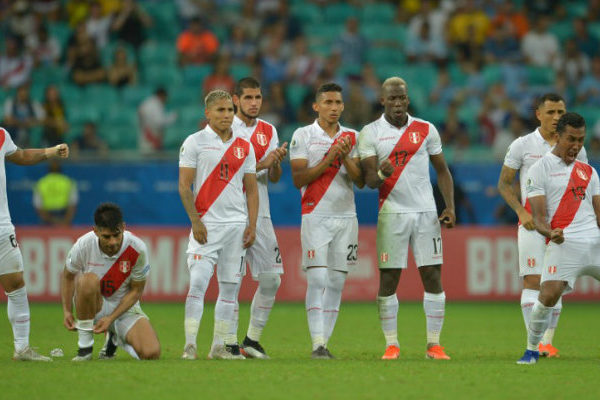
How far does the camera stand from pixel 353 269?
17766 mm

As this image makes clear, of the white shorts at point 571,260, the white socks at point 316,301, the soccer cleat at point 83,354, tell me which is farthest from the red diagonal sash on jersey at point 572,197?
the soccer cleat at point 83,354

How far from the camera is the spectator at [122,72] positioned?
2116 centimetres

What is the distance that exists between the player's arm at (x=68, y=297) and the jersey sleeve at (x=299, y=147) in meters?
2.49

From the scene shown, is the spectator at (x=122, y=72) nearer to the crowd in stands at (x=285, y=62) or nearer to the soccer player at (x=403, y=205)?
the crowd in stands at (x=285, y=62)

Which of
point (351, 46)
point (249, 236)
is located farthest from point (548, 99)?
point (351, 46)

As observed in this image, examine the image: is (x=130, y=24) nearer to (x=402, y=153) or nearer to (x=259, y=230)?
(x=259, y=230)

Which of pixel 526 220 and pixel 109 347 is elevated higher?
pixel 526 220

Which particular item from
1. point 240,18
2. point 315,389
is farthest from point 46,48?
point 315,389

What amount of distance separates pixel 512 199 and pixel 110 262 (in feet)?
13.4

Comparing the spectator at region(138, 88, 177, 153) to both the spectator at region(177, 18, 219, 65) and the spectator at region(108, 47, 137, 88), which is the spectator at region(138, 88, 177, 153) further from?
the spectator at region(177, 18, 219, 65)

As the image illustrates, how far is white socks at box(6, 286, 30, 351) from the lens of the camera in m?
9.91

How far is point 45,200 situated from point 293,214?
14.2ft

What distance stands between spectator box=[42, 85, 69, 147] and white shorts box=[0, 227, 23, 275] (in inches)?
360

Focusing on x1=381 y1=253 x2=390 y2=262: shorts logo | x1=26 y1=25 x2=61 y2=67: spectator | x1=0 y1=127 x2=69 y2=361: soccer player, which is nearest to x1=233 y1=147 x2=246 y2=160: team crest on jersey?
x1=0 y1=127 x2=69 y2=361: soccer player
